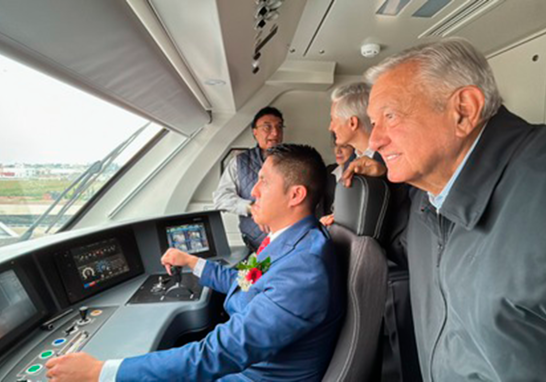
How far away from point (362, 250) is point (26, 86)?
1865mm

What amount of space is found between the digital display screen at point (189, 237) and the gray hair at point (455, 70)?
178cm

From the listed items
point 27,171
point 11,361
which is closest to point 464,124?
point 11,361

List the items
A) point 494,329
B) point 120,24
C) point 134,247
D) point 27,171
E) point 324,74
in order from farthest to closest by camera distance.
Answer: point 324,74, point 134,247, point 27,171, point 120,24, point 494,329

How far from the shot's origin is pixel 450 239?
83cm

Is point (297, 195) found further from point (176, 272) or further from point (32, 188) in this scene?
point (32, 188)

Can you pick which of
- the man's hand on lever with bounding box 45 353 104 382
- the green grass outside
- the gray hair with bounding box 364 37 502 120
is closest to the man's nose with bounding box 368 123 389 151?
the gray hair with bounding box 364 37 502 120

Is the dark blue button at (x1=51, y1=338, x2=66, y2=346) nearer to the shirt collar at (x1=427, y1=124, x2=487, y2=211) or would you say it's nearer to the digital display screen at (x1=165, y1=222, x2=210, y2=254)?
the digital display screen at (x1=165, y1=222, x2=210, y2=254)

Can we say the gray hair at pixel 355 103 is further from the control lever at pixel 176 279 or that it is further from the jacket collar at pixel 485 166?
the control lever at pixel 176 279

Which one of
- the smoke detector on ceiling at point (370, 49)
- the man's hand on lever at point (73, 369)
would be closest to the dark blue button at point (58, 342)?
the man's hand on lever at point (73, 369)

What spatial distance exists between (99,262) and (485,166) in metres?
1.82

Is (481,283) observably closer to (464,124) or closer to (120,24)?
(464,124)

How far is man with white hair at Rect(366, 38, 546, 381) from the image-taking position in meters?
0.61

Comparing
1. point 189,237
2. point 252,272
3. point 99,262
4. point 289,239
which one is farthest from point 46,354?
point 189,237

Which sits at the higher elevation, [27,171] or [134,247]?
[27,171]
